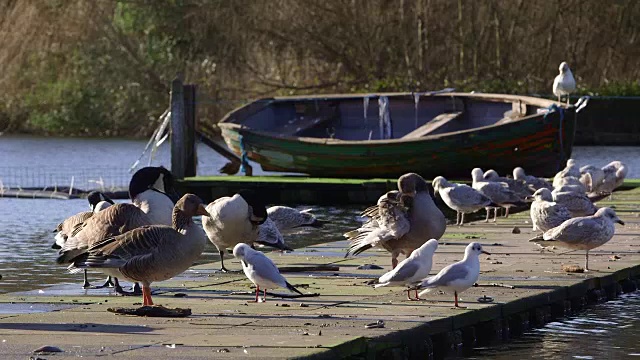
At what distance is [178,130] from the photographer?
30359mm

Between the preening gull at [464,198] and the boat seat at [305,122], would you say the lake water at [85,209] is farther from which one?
the boat seat at [305,122]

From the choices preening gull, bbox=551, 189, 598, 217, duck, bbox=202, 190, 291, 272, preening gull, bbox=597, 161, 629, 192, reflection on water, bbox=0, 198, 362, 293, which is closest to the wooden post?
reflection on water, bbox=0, 198, 362, 293

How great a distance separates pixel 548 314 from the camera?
41.5 feet

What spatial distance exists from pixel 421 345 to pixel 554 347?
1.59 m

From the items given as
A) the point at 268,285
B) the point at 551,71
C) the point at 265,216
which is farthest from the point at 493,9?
the point at 268,285

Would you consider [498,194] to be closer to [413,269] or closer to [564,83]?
[413,269]

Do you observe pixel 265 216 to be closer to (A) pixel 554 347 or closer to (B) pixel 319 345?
(A) pixel 554 347

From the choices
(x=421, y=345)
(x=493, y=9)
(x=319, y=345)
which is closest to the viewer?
(x=319, y=345)

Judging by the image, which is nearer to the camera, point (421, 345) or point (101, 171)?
point (421, 345)

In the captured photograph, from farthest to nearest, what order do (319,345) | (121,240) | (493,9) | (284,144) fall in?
1. (493,9)
2. (284,144)
3. (121,240)
4. (319,345)

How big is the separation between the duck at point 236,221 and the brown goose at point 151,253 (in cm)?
255

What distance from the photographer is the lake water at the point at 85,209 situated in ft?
38.7

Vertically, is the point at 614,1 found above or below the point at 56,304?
above

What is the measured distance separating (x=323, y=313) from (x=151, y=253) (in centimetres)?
148
